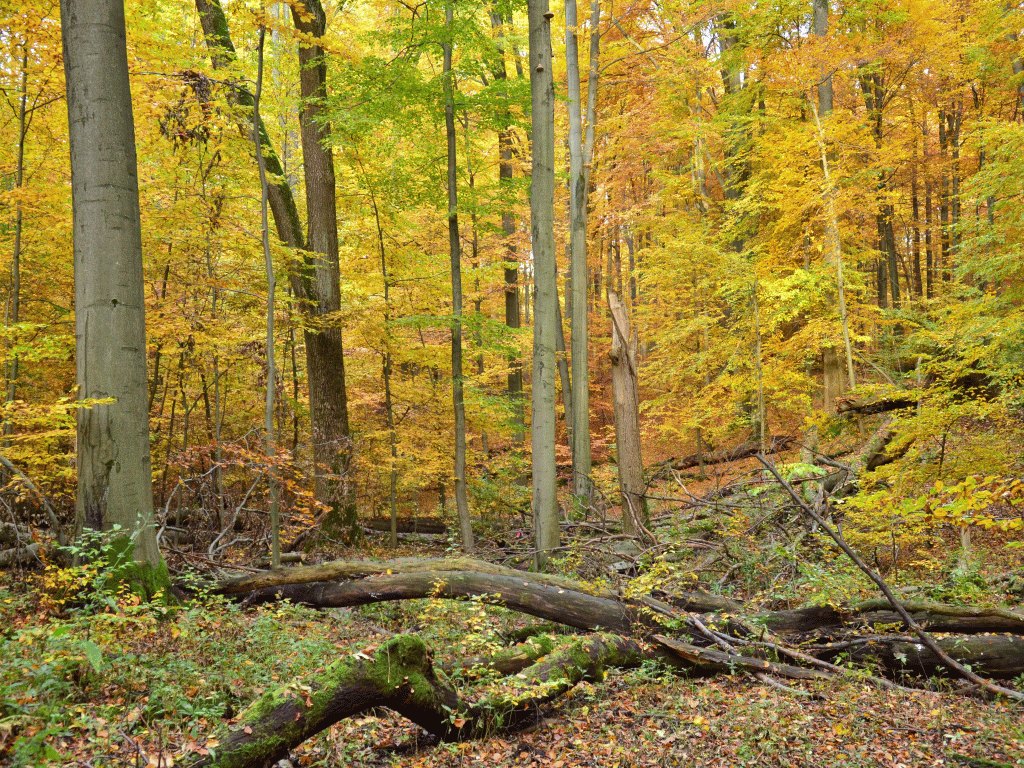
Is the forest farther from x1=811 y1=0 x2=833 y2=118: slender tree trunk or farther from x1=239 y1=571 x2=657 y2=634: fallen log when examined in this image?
x1=811 y1=0 x2=833 y2=118: slender tree trunk

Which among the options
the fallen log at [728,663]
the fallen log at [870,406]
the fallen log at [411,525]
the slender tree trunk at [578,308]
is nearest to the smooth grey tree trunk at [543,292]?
the fallen log at [728,663]

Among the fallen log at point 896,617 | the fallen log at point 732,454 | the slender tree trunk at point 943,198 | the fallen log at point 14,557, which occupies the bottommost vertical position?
the fallen log at point 732,454

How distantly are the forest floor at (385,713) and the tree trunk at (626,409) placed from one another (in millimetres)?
3970

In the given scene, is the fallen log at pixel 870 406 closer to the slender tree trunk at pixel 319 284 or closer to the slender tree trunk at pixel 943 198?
the slender tree trunk at pixel 319 284

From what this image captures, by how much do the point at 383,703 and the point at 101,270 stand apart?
415 centimetres

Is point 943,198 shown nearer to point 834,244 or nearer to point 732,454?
point 834,244

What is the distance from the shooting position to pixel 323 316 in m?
10.2

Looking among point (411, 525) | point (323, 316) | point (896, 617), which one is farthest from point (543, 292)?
point (411, 525)

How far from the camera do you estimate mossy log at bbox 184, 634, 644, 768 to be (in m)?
3.01

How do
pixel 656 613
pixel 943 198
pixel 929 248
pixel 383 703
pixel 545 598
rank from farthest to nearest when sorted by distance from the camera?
pixel 929 248, pixel 943 198, pixel 545 598, pixel 656 613, pixel 383 703

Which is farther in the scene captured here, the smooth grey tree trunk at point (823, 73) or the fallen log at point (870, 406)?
the smooth grey tree trunk at point (823, 73)

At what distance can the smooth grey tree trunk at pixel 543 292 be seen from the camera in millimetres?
8102

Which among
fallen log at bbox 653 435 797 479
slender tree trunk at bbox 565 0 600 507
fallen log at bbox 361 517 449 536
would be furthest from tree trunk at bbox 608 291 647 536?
fallen log at bbox 653 435 797 479

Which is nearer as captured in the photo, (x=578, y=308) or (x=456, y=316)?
(x=456, y=316)
